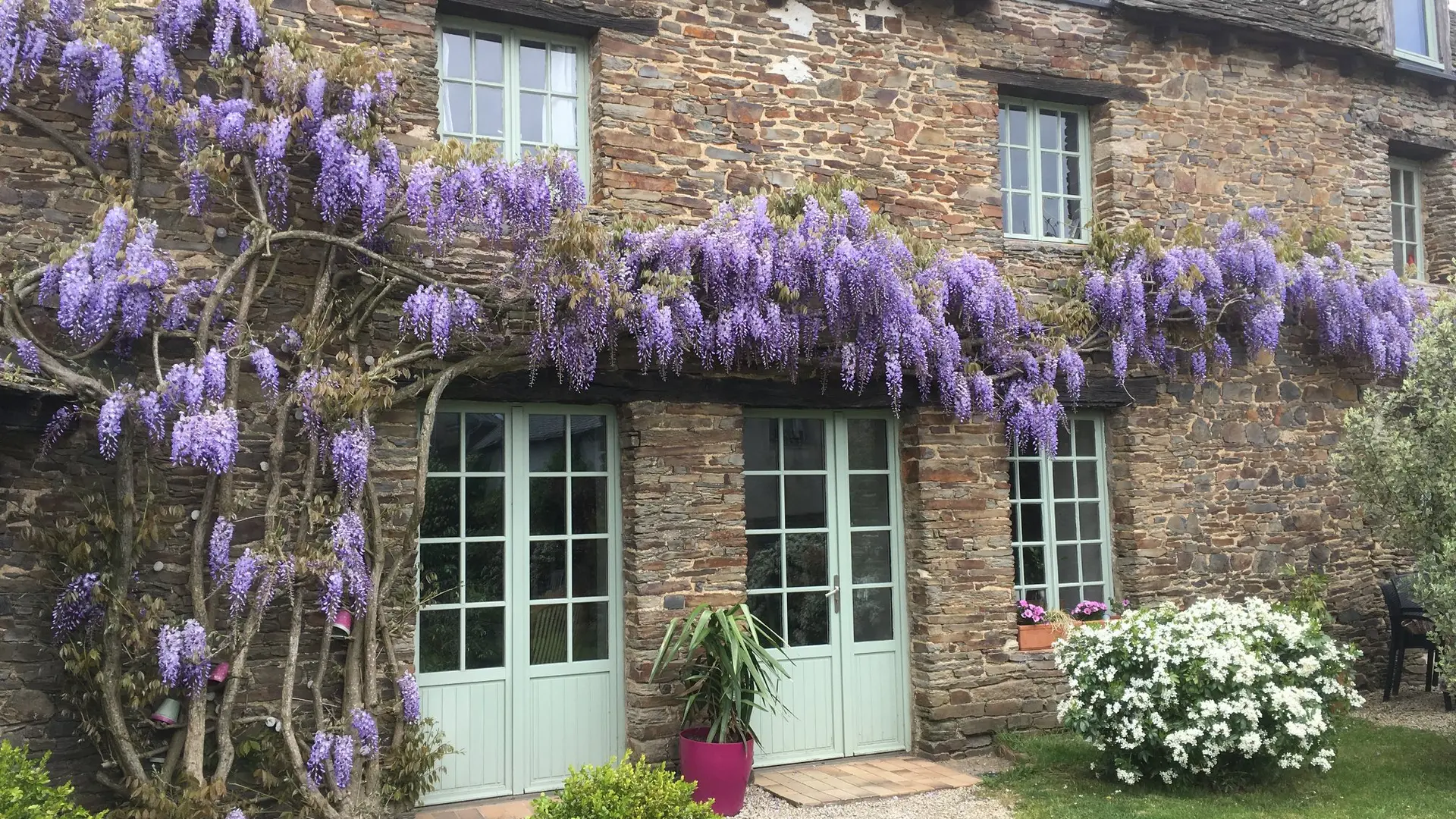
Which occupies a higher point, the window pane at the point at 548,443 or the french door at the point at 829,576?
the window pane at the point at 548,443

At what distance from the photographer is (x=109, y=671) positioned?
172 inches

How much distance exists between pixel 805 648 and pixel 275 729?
2821 millimetres

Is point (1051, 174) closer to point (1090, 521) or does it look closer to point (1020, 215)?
point (1020, 215)

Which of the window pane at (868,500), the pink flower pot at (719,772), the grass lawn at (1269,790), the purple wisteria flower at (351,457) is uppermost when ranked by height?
the purple wisteria flower at (351,457)

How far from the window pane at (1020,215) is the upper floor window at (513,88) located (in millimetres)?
2931

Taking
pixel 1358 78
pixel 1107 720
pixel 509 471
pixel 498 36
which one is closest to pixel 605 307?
pixel 509 471

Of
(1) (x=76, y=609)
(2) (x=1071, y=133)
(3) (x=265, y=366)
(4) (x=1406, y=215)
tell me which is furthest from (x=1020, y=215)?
(1) (x=76, y=609)

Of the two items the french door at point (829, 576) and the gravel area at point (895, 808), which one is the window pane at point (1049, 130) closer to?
the french door at point (829, 576)

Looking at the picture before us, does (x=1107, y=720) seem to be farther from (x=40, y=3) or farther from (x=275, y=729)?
(x=40, y=3)

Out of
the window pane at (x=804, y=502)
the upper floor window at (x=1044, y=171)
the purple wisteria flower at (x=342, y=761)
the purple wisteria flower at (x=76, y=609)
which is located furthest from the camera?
the upper floor window at (x=1044, y=171)

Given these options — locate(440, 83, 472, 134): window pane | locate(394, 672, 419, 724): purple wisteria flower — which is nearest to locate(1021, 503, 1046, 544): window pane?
locate(394, 672, 419, 724): purple wisteria flower

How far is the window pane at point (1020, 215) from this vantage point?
7131 millimetres

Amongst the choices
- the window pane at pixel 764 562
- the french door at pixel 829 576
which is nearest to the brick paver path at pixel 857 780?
the french door at pixel 829 576

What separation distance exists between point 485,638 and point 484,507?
2.17 feet
